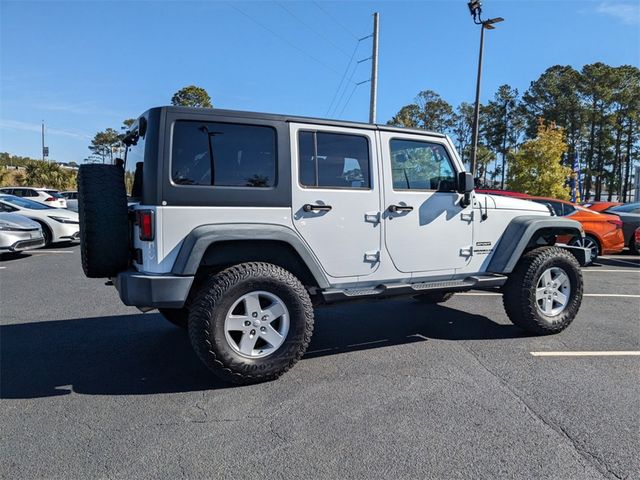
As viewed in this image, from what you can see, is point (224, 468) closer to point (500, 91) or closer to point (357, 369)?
point (357, 369)

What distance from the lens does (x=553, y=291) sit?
4859 mm

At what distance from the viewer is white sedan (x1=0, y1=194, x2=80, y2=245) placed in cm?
1159

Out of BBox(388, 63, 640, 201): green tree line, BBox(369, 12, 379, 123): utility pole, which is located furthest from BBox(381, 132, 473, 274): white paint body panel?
BBox(388, 63, 640, 201): green tree line

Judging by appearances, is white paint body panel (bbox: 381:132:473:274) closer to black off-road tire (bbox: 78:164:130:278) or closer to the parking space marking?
the parking space marking

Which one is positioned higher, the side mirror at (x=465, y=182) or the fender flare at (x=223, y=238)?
the side mirror at (x=465, y=182)

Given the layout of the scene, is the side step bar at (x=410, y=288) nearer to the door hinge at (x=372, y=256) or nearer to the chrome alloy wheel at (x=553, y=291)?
the door hinge at (x=372, y=256)

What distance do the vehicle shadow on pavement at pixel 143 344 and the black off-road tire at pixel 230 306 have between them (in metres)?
0.26

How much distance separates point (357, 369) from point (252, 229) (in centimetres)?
149

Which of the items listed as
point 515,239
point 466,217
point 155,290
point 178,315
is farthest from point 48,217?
point 515,239

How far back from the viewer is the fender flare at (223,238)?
10.8ft

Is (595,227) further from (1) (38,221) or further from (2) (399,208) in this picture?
(1) (38,221)

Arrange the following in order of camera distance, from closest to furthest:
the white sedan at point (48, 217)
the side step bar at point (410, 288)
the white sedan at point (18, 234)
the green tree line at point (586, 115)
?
the side step bar at point (410, 288), the white sedan at point (18, 234), the white sedan at point (48, 217), the green tree line at point (586, 115)

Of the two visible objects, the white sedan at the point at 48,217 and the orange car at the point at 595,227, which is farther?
the white sedan at the point at 48,217

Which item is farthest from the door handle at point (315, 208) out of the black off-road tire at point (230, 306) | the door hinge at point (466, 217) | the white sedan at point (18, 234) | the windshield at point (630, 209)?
the windshield at point (630, 209)
